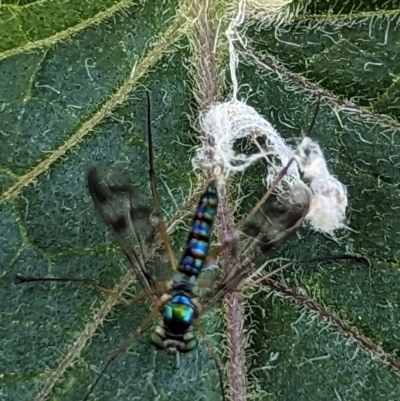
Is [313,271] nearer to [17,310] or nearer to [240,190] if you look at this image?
[240,190]

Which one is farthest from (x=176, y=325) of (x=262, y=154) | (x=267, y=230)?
(x=262, y=154)

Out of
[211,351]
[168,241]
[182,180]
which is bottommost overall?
[211,351]

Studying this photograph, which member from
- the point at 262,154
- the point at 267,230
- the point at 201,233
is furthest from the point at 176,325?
the point at 262,154

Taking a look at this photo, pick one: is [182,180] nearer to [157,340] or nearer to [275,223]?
[275,223]

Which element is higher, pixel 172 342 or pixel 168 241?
pixel 168 241

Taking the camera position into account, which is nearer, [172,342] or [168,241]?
[172,342]

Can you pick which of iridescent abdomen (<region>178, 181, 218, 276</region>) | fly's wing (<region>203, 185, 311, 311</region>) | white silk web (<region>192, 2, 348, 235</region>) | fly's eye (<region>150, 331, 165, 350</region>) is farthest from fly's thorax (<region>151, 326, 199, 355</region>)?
white silk web (<region>192, 2, 348, 235</region>)
